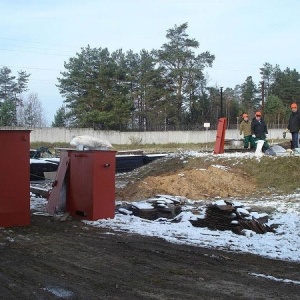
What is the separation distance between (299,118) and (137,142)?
4377cm

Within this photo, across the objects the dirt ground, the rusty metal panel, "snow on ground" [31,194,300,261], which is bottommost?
"snow on ground" [31,194,300,261]

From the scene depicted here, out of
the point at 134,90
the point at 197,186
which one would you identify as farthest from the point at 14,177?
the point at 134,90

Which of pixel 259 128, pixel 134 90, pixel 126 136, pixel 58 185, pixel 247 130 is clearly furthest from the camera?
pixel 134 90

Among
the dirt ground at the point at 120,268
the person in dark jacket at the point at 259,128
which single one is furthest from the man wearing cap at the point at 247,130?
the dirt ground at the point at 120,268

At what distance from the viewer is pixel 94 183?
30.0 ft

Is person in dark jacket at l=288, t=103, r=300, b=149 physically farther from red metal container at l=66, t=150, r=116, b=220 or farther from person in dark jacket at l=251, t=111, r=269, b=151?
red metal container at l=66, t=150, r=116, b=220

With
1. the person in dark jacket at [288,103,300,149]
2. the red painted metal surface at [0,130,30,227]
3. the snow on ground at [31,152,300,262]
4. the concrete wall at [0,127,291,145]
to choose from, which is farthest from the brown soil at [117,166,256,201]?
the concrete wall at [0,127,291,145]

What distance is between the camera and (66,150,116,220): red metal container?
917 cm

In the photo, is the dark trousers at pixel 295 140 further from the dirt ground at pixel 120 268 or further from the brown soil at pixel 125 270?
the brown soil at pixel 125 270

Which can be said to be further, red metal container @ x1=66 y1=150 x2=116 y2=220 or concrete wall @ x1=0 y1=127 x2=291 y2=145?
concrete wall @ x1=0 y1=127 x2=291 y2=145

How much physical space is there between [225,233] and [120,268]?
3163 millimetres

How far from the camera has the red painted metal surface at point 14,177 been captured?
834 centimetres

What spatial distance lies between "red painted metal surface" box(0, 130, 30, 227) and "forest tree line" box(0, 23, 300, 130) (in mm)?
54855

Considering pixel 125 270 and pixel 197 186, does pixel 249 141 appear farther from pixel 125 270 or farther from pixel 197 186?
pixel 125 270
